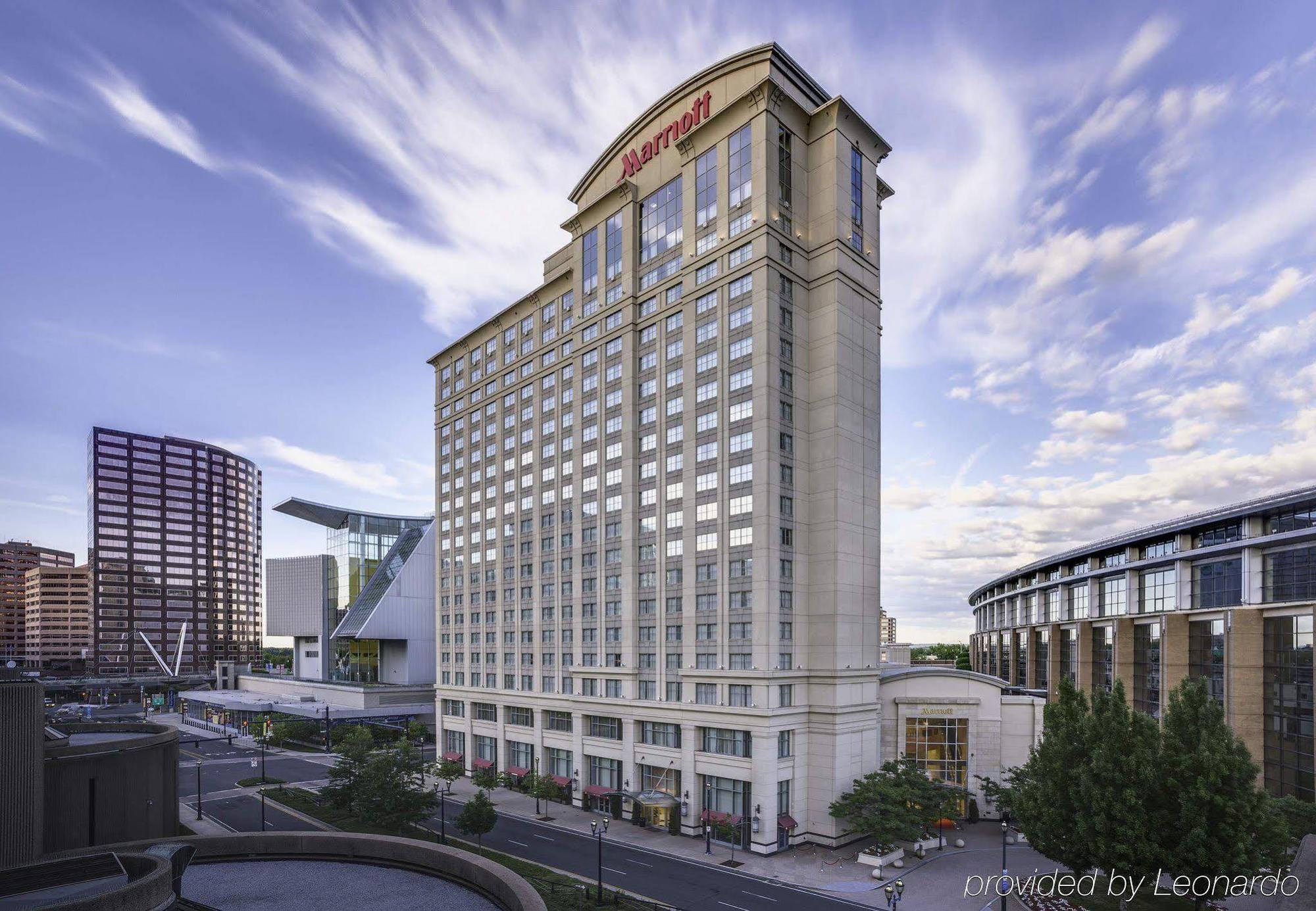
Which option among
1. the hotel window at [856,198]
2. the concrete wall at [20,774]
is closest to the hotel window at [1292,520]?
the hotel window at [856,198]


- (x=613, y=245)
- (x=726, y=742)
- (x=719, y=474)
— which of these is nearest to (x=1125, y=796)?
(x=726, y=742)

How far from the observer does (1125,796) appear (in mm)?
36500

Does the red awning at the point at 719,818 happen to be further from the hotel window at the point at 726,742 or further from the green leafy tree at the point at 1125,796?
the green leafy tree at the point at 1125,796

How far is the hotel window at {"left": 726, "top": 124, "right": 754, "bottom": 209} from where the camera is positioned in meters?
63.5

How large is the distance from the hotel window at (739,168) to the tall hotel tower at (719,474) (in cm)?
21

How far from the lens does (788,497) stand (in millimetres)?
61875

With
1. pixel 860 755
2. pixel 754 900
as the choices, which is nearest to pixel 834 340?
pixel 860 755

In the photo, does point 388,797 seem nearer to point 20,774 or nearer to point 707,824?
point 707,824

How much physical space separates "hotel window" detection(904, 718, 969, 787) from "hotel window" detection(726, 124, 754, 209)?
45044 mm

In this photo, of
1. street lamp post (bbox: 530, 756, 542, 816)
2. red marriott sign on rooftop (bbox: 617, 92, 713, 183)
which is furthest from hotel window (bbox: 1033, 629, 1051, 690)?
red marriott sign on rooftop (bbox: 617, 92, 713, 183)

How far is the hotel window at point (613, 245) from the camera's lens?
7588 centimetres

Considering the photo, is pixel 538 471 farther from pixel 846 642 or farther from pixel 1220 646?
pixel 1220 646

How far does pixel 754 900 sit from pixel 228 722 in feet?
375

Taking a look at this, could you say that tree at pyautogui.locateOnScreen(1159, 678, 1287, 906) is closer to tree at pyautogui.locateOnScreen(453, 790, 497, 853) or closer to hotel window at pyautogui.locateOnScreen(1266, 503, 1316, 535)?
hotel window at pyautogui.locateOnScreen(1266, 503, 1316, 535)
